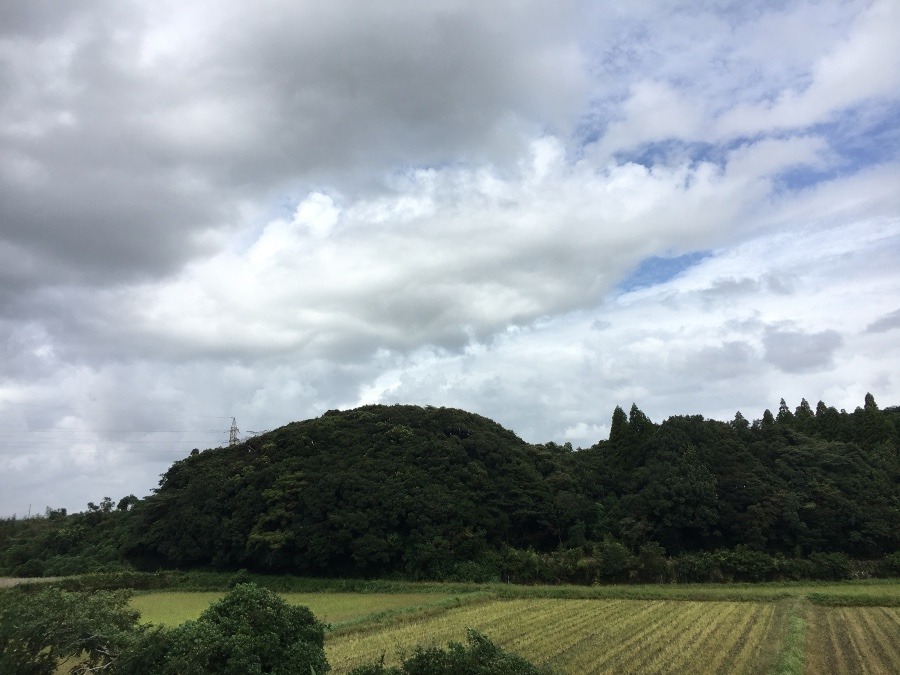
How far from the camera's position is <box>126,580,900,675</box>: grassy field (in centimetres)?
1638

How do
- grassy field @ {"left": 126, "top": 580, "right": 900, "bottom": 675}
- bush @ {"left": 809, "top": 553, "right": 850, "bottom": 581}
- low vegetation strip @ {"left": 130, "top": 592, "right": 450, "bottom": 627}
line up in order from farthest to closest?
bush @ {"left": 809, "top": 553, "right": 850, "bottom": 581}, low vegetation strip @ {"left": 130, "top": 592, "right": 450, "bottom": 627}, grassy field @ {"left": 126, "top": 580, "right": 900, "bottom": 675}

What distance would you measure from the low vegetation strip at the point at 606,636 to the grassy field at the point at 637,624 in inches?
1.6

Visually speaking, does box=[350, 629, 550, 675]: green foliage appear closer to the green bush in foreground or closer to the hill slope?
the green bush in foreground

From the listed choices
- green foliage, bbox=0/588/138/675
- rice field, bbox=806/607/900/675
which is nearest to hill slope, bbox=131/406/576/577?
rice field, bbox=806/607/900/675

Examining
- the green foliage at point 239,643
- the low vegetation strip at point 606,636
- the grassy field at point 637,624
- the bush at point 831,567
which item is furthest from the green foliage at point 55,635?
the bush at point 831,567

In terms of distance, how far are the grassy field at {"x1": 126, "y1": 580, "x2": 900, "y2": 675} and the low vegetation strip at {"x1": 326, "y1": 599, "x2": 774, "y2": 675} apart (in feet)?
0.13

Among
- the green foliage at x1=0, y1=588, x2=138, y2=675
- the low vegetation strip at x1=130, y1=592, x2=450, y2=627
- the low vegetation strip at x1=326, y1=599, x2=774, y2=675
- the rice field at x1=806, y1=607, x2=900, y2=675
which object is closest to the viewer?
the green foliage at x1=0, y1=588, x2=138, y2=675

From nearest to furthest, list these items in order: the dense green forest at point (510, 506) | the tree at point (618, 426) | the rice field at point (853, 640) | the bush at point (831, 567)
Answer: the rice field at point (853, 640) → the bush at point (831, 567) → the dense green forest at point (510, 506) → the tree at point (618, 426)

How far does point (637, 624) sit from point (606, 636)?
282cm

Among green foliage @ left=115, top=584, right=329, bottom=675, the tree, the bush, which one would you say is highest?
the tree

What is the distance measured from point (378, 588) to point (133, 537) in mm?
22200

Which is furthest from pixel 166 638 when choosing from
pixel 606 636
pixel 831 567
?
pixel 831 567

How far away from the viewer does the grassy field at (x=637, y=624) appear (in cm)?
1638

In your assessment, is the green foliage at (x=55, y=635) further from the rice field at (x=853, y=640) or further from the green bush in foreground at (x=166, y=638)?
the rice field at (x=853, y=640)
